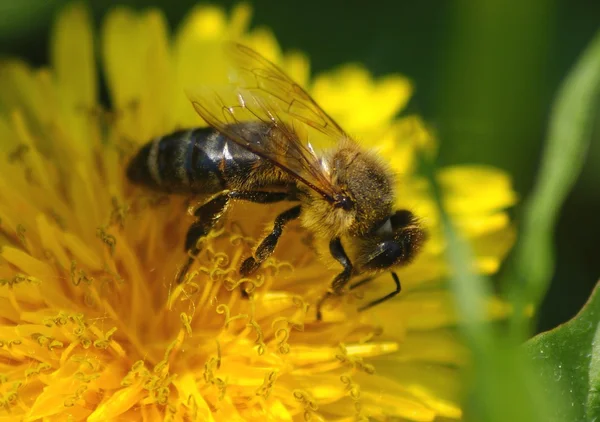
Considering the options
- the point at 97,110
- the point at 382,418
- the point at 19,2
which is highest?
the point at 19,2

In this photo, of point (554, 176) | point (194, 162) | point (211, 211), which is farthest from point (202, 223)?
point (554, 176)

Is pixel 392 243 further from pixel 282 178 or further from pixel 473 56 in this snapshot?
pixel 473 56

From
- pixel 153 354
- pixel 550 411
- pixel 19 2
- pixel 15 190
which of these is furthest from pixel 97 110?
pixel 550 411

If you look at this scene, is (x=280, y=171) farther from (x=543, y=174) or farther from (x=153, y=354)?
(x=543, y=174)

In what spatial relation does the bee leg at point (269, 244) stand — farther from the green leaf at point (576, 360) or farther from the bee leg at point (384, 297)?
the green leaf at point (576, 360)

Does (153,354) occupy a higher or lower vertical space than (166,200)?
lower

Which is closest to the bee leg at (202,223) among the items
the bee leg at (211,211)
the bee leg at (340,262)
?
the bee leg at (211,211)

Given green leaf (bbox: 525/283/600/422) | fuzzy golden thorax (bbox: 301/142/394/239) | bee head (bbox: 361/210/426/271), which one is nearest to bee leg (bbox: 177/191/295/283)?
fuzzy golden thorax (bbox: 301/142/394/239)
